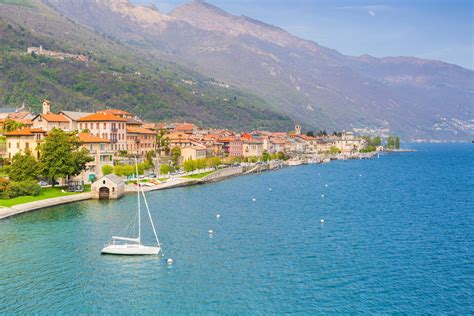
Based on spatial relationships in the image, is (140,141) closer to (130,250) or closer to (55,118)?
(55,118)

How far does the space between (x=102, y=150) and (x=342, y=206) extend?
50860mm

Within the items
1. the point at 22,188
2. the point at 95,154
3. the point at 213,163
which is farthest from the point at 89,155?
the point at 213,163

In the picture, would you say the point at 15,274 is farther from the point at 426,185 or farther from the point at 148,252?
the point at 426,185

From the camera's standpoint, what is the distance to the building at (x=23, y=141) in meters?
107

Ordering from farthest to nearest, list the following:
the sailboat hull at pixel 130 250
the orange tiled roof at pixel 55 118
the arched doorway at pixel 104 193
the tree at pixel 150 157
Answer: the tree at pixel 150 157 < the orange tiled roof at pixel 55 118 < the arched doorway at pixel 104 193 < the sailboat hull at pixel 130 250

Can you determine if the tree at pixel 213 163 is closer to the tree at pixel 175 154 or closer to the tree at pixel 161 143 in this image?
the tree at pixel 175 154

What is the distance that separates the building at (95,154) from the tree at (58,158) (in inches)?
399

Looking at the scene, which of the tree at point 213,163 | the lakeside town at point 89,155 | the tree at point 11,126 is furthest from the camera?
the tree at point 213,163

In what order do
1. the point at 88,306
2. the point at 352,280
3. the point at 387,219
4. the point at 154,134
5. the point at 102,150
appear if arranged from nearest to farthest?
the point at 88,306 < the point at 352,280 < the point at 387,219 < the point at 102,150 < the point at 154,134

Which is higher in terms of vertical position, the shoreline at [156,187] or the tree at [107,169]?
the tree at [107,169]

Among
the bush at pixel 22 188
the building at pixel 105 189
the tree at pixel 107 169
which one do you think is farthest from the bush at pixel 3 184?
the tree at pixel 107 169

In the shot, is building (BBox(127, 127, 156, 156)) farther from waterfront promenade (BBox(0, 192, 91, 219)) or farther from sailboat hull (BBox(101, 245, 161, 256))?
sailboat hull (BBox(101, 245, 161, 256))

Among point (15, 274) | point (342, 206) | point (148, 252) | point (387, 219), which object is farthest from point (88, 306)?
point (342, 206)

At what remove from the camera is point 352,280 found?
4984 centimetres
